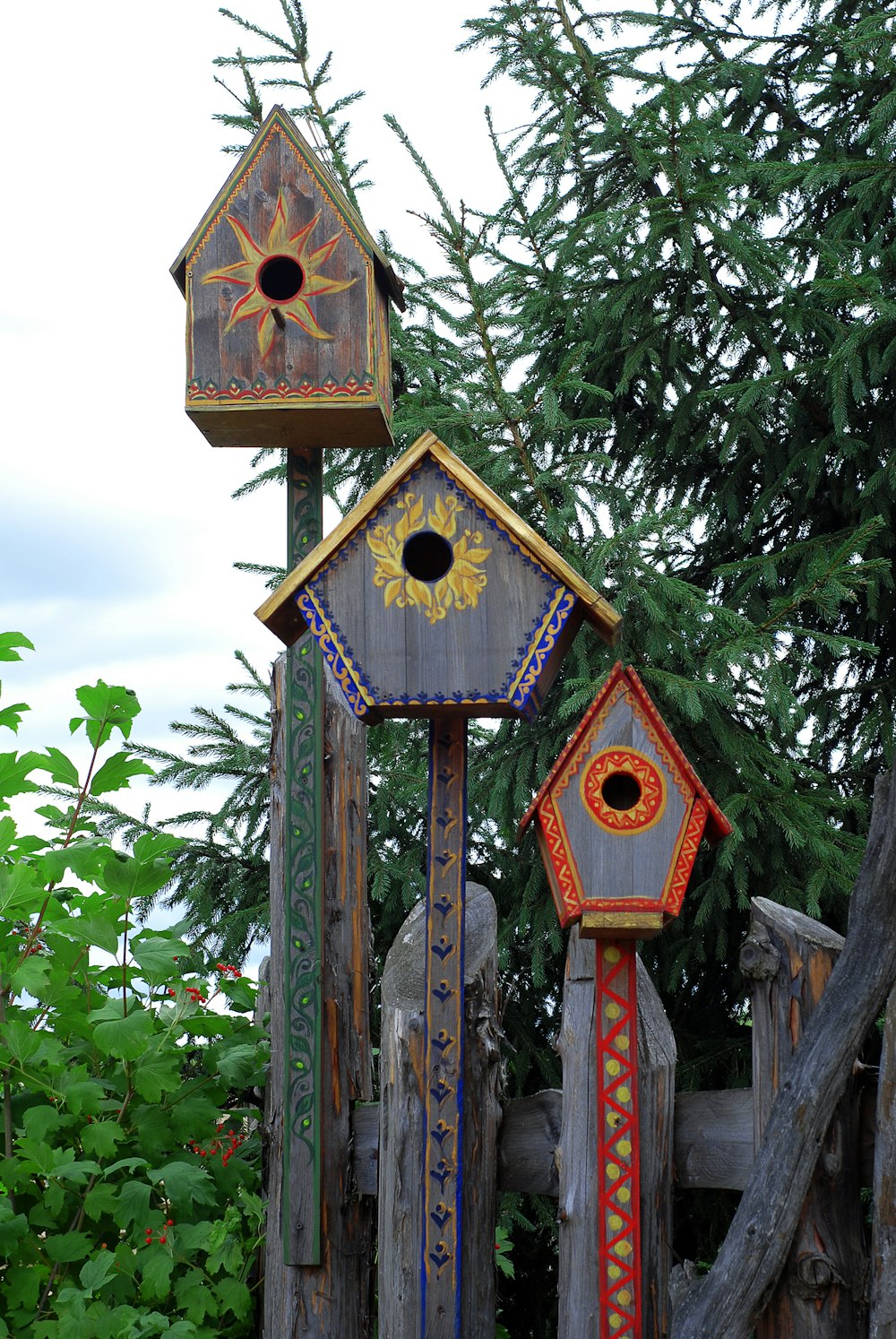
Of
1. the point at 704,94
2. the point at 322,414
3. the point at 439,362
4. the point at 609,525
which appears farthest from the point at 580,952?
the point at 704,94

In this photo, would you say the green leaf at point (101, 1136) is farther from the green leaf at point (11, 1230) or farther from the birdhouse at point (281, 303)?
the birdhouse at point (281, 303)

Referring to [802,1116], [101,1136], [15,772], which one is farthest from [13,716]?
[802,1116]

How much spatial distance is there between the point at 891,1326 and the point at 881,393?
367 centimetres

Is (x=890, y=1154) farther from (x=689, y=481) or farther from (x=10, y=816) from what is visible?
(x=689, y=481)

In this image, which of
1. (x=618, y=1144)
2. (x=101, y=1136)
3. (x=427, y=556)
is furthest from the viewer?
(x=101, y=1136)

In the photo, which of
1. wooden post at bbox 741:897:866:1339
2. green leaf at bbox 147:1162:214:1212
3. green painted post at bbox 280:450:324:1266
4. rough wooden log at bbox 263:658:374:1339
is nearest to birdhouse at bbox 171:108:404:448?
green painted post at bbox 280:450:324:1266

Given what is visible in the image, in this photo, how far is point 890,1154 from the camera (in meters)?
2.56

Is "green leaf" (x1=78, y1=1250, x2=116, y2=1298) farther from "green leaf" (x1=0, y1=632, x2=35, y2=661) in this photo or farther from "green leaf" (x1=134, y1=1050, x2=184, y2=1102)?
"green leaf" (x1=0, y1=632, x2=35, y2=661)

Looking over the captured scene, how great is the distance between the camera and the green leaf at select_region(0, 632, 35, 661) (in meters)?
3.92

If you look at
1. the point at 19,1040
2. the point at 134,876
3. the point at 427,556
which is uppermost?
the point at 427,556

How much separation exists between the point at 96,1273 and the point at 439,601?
191cm

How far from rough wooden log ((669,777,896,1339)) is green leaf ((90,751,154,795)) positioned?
1.96 metres

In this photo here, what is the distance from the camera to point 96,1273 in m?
3.40

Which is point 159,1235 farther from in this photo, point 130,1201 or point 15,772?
point 15,772
